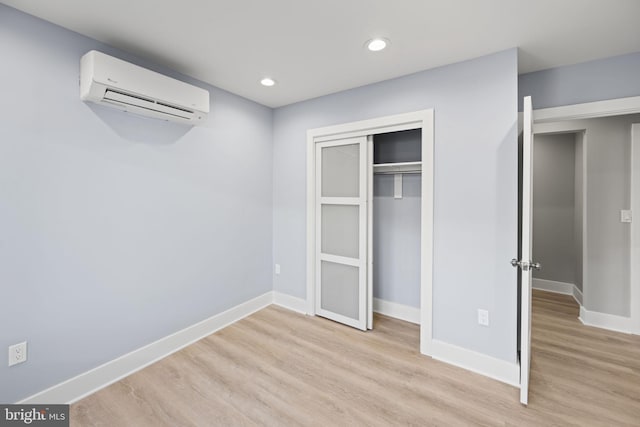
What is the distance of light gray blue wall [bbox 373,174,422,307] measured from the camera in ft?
9.91

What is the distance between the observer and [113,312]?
80.1 inches

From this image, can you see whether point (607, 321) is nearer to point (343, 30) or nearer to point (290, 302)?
point (290, 302)

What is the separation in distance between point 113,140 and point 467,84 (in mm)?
2797

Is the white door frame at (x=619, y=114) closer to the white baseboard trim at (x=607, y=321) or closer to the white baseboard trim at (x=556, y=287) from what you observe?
the white baseboard trim at (x=607, y=321)

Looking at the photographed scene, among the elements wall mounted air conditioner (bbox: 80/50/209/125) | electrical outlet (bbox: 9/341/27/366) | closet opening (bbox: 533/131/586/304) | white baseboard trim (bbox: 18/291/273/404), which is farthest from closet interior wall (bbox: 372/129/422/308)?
electrical outlet (bbox: 9/341/27/366)

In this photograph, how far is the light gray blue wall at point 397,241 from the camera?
9.91 feet

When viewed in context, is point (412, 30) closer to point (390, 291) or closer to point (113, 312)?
point (390, 291)

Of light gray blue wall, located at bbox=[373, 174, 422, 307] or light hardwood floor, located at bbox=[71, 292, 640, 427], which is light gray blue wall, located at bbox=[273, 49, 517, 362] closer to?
light hardwood floor, located at bbox=[71, 292, 640, 427]

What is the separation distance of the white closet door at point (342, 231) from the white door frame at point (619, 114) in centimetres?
162

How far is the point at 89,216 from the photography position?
1.91m

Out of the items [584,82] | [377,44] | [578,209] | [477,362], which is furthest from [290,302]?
[578,209]

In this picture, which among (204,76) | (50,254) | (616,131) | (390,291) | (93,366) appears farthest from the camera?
(390,291)

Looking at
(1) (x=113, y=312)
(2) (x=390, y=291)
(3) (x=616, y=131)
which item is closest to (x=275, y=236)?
(2) (x=390, y=291)

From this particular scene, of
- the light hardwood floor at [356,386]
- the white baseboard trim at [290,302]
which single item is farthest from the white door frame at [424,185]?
the white baseboard trim at [290,302]
